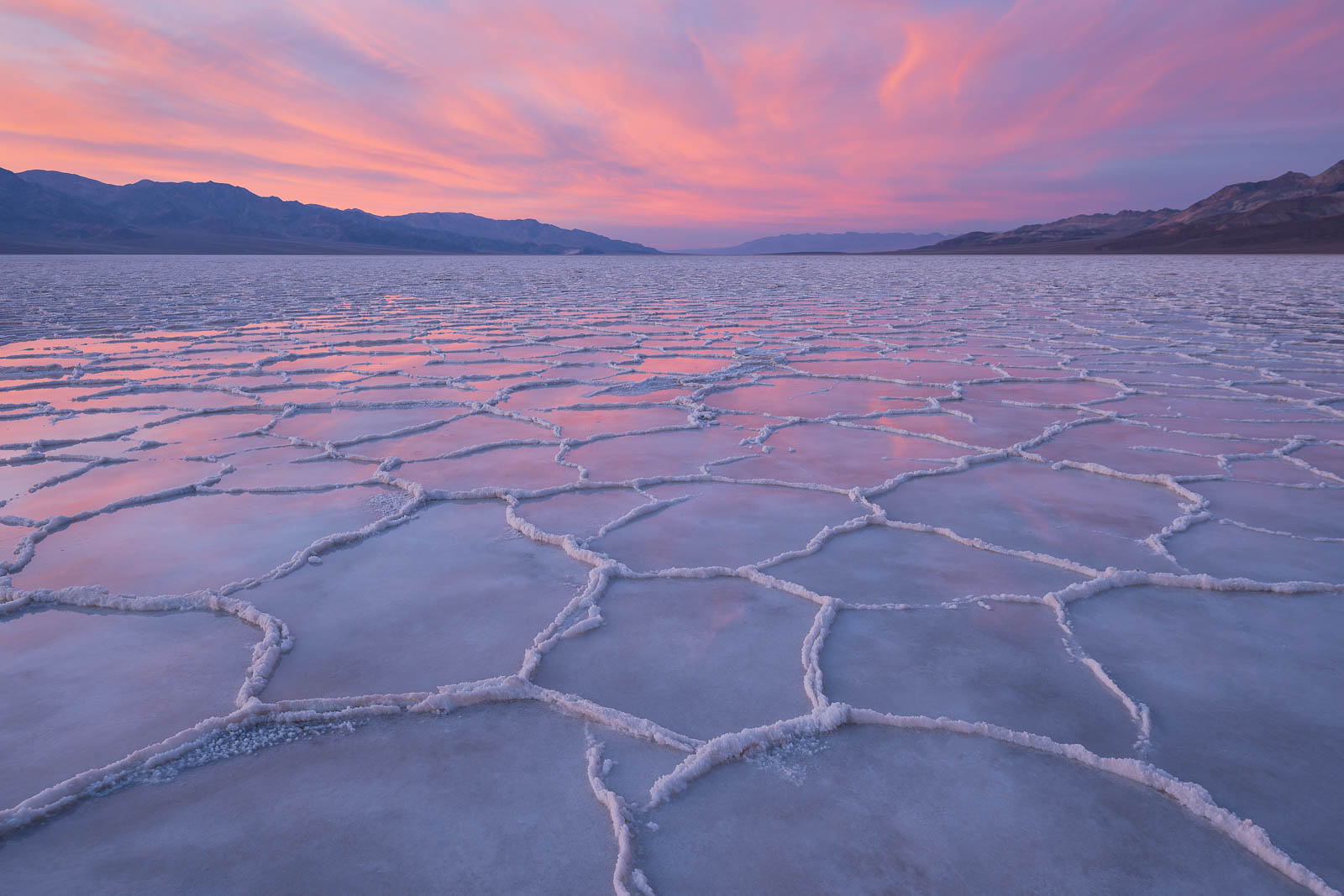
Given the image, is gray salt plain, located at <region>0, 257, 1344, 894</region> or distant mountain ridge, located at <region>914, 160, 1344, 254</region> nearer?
gray salt plain, located at <region>0, 257, 1344, 894</region>

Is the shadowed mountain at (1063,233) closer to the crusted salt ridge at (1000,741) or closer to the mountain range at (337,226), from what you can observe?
the mountain range at (337,226)

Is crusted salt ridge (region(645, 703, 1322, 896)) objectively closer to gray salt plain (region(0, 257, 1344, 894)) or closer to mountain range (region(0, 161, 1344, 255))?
gray salt plain (region(0, 257, 1344, 894))

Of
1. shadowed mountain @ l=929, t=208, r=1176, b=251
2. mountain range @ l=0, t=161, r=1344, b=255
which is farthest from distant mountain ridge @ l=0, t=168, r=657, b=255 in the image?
shadowed mountain @ l=929, t=208, r=1176, b=251

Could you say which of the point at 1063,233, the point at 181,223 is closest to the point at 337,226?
the point at 181,223

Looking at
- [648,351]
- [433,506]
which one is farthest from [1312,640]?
[648,351]

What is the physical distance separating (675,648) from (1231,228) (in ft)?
188

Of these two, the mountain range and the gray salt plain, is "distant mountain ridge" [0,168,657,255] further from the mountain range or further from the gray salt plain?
the gray salt plain

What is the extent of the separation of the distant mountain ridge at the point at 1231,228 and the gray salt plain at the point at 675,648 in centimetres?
4196

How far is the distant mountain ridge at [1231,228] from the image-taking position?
39500mm

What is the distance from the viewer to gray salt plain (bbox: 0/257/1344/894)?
3.03ft

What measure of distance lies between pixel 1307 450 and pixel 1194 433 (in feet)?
1.17

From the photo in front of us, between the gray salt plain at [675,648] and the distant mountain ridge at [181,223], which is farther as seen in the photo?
the distant mountain ridge at [181,223]

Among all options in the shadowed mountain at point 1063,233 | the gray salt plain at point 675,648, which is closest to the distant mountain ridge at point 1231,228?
the shadowed mountain at point 1063,233

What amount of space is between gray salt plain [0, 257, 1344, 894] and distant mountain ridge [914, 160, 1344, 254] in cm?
4196
